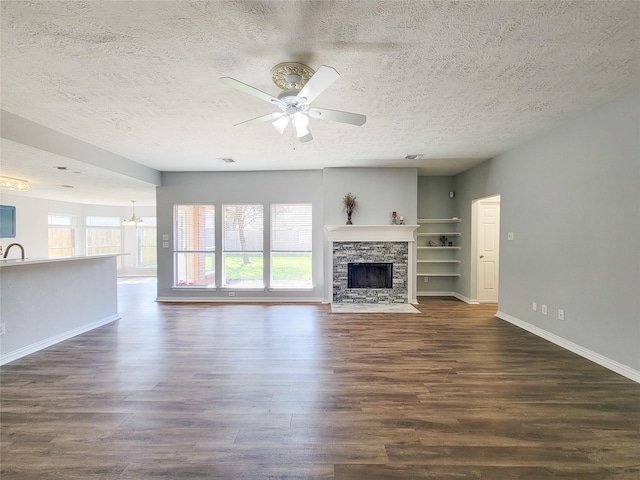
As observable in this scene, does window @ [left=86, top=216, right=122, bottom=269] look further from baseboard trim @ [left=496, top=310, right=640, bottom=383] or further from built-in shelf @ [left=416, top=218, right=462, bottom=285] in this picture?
baseboard trim @ [left=496, top=310, right=640, bottom=383]

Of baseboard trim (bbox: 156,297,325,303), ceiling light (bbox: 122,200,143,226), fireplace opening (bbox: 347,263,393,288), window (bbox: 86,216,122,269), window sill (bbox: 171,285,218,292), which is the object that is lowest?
baseboard trim (bbox: 156,297,325,303)

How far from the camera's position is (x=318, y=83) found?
1.87 metres

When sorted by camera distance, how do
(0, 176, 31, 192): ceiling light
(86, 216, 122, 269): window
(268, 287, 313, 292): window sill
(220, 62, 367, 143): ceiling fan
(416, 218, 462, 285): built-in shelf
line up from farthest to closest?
(86, 216, 122, 269): window → (416, 218, 462, 285): built-in shelf → (268, 287, 313, 292): window sill → (0, 176, 31, 192): ceiling light → (220, 62, 367, 143): ceiling fan

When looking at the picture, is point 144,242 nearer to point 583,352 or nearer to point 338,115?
point 338,115

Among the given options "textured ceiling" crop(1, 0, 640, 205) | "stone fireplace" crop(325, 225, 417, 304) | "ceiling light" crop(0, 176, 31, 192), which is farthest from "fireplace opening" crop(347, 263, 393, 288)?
"ceiling light" crop(0, 176, 31, 192)

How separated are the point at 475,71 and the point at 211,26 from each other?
6.53ft

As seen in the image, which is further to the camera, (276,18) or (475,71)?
(475,71)

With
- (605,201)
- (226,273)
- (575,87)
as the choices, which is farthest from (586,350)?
(226,273)

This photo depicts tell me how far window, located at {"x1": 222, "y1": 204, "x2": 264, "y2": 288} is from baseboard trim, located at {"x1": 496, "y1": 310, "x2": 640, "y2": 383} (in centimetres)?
455

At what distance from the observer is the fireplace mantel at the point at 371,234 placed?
535cm

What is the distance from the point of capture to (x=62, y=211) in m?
8.26

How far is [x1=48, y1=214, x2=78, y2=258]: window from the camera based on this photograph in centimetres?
807

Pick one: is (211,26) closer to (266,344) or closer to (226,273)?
(266,344)

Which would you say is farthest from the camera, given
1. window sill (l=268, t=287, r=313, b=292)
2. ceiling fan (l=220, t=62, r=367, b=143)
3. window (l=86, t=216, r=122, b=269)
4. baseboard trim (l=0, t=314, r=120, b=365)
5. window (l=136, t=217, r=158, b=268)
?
window (l=136, t=217, r=158, b=268)
